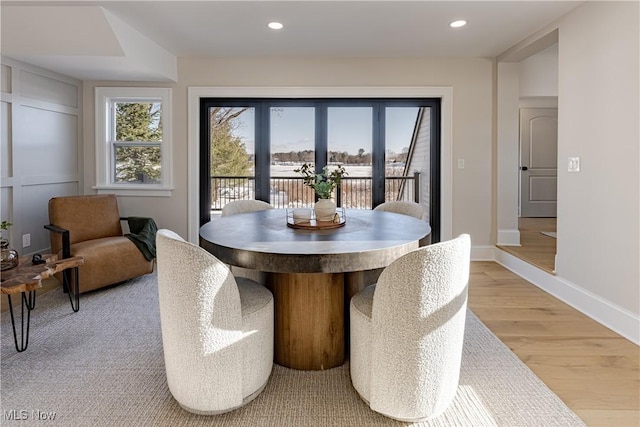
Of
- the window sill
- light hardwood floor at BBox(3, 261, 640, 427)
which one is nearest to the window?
the window sill

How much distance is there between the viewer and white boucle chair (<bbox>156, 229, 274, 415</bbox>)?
1.61 metres

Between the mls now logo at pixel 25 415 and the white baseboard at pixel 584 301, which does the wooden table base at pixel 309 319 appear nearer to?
the mls now logo at pixel 25 415

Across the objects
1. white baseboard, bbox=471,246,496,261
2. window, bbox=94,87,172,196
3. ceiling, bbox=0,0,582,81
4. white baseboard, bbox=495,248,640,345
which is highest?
ceiling, bbox=0,0,582,81

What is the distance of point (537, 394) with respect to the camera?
196cm

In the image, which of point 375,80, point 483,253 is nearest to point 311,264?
point 375,80

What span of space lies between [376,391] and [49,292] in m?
3.20

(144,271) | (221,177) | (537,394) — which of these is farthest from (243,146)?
(537,394)

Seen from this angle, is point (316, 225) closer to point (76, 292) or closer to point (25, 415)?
point (25, 415)

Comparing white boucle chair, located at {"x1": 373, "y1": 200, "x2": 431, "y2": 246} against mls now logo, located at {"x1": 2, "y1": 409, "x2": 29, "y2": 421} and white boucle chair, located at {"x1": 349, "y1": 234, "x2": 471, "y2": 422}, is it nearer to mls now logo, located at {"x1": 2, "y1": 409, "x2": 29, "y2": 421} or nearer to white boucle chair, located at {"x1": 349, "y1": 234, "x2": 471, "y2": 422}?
white boucle chair, located at {"x1": 349, "y1": 234, "x2": 471, "y2": 422}

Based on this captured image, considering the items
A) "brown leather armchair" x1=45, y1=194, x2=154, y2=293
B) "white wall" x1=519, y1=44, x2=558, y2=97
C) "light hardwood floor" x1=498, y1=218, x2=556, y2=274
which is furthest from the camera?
"white wall" x1=519, y1=44, x2=558, y2=97

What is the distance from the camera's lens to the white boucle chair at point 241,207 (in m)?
3.17

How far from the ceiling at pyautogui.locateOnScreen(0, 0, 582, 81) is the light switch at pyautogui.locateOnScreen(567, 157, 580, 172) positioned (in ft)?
4.00

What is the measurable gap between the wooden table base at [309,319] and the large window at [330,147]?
301 cm

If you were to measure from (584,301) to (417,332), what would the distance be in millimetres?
2273
